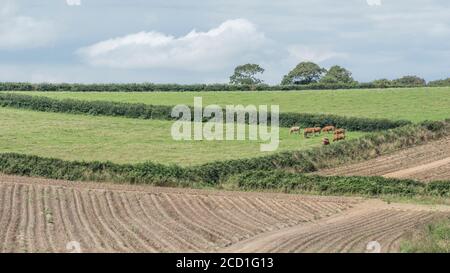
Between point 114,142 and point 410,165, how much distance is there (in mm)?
17487

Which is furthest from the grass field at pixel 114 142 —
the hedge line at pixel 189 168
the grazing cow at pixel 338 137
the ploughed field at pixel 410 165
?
the ploughed field at pixel 410 165

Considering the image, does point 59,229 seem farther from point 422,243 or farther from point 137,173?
point 137,173

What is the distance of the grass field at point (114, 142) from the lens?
50719 millimetres

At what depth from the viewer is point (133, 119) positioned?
67.1 m

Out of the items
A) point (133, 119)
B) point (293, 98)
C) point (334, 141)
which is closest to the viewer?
point (334, 141)

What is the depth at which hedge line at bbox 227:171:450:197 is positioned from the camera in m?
40.9

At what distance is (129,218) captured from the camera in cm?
3008

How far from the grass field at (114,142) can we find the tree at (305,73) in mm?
54542

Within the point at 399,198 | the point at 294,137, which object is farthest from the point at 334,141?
the point at 399,198

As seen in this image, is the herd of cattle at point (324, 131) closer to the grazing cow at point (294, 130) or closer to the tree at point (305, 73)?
the grazing cow at point (294, 130)
